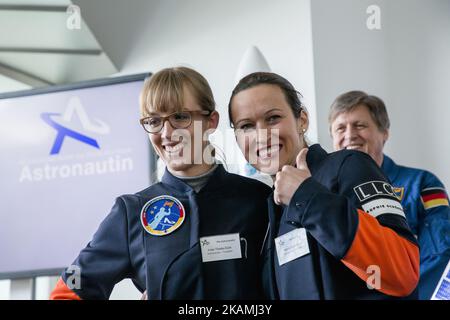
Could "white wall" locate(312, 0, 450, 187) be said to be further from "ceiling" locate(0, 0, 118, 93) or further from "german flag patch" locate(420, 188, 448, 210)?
"ceiling" locate(0, 0, 118, 93)

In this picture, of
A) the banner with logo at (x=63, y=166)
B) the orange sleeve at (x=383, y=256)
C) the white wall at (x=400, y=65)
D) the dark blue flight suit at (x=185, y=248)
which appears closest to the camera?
the orange sleeve at (x=383, y=256)

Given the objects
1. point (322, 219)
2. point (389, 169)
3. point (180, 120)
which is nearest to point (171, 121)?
point (180, 120)

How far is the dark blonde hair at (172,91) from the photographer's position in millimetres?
975

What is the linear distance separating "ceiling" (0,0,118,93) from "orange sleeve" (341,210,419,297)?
1560 millimetres

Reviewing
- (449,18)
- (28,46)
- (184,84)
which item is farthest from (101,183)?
(449,18)

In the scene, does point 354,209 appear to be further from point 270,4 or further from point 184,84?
point 270,4

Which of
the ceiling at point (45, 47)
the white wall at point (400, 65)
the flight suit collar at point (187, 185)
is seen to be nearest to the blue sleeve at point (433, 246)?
the white wall at point (400, 65)

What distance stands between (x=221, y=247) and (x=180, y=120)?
0.80 ft

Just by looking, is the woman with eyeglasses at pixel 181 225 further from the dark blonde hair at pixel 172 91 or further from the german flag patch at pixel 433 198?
the german flag patch at pixel 433 198

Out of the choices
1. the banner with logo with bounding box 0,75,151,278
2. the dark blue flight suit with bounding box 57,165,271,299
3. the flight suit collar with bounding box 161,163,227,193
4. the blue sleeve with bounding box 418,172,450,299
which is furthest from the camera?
the banner with logo with bounding box 0,75,151,278

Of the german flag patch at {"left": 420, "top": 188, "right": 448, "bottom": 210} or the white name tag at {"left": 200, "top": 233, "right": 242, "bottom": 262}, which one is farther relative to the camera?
the german flag patch at {"left": 420, "top": 188, "right": 448, "bottom": 210}

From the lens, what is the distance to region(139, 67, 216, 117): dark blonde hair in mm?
975

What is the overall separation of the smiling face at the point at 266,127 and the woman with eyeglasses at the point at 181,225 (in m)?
0.07

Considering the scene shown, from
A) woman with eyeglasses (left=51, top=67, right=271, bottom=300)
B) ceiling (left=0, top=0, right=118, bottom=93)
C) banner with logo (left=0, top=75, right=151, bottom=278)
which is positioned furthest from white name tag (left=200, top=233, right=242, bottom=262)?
ceiling (left=0, top=0, right=118, bottom=93)
